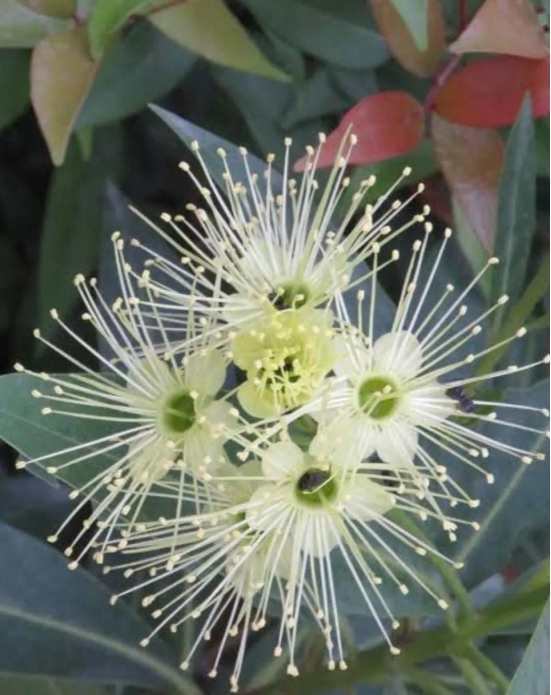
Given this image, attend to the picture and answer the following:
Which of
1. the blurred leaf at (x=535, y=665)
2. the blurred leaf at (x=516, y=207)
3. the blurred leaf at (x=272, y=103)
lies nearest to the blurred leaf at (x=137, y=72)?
the blurred leaf at (x=272, y=103)

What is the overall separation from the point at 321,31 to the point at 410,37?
0.10m

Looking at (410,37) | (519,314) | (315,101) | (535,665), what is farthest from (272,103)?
(535,665)

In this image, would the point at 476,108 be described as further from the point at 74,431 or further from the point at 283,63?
the point at 74,431

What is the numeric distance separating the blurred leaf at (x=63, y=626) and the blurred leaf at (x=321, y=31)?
42 centimetres

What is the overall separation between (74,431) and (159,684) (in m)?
0.26

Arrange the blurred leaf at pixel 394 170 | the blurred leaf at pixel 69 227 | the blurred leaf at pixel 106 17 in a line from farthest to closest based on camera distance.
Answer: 1. the blurred leaf at pixel 69 227
2. the blurred leaf at pixel 394 170
3. the blurred leaf at pixel 106 17

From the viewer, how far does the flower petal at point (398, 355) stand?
0.59 metres

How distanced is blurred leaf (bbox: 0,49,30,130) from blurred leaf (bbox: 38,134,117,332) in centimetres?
8

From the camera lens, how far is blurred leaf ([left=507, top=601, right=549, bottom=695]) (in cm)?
58

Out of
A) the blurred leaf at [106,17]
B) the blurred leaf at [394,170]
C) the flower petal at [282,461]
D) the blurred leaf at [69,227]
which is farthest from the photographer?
the blurred leaf at [69,227]

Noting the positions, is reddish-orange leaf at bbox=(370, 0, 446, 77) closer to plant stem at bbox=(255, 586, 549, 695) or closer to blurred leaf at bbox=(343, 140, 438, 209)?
blurred leaf at bbox=(343, 140, 438, 209)

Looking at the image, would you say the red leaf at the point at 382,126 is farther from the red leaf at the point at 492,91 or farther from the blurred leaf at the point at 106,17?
the blurred leaf at the point at 106,17

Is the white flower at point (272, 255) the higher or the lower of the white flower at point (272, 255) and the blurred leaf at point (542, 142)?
the lower

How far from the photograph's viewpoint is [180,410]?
60 cm
